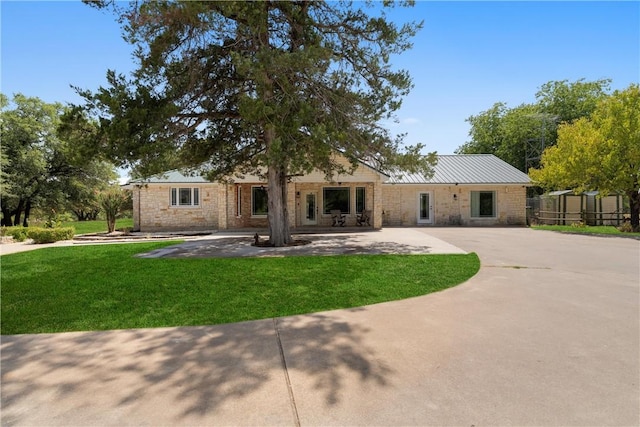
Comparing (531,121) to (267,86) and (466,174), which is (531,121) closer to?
(466,174)

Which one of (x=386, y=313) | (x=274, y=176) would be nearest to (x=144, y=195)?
(x=274, y=176)

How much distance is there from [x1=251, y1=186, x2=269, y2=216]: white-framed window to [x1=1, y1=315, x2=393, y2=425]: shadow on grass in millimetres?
17224

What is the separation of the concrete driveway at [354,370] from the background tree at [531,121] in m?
41.0

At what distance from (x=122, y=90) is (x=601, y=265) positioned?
13.3 meters

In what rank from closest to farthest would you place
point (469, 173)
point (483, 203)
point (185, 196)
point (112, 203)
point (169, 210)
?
1. point (112, 203)
2. point (169, 210)
3. point (185, 196)
4. point (483, 203)
5. point (469, 173)

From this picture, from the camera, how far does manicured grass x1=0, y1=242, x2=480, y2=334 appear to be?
5.34m

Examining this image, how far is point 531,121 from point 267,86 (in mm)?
41863

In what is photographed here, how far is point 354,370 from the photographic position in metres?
3.49

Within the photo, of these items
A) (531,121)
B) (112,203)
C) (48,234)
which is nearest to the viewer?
(48,234)

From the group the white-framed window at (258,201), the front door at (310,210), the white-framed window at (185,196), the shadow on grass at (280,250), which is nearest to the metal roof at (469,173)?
the front door at (310,210)

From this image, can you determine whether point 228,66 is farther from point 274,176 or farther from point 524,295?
point 524,295

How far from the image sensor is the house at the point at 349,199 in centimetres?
2056

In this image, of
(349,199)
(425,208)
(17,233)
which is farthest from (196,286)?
(425,208)

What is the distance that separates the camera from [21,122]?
87.4 ft
